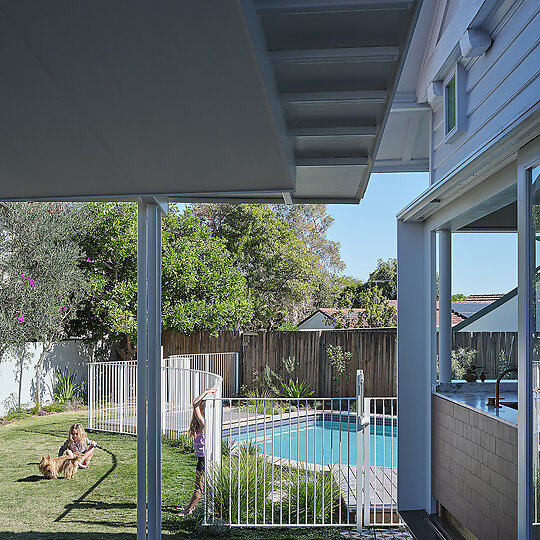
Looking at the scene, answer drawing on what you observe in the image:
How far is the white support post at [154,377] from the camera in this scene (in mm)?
2852

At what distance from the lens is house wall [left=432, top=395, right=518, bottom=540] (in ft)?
11.0

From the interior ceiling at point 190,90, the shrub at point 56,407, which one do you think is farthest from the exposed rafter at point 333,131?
the shrub at point 56,407

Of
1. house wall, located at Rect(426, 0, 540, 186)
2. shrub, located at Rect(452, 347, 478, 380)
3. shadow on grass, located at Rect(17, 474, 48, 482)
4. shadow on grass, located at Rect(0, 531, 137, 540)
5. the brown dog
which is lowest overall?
shadow on grass, located at Rect(0, 531, 137, 540)

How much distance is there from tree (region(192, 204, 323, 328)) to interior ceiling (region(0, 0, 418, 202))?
46.3 feet

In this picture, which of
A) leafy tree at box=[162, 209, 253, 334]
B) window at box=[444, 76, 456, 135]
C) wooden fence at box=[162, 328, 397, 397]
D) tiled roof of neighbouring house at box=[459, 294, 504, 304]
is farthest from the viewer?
leafy tree at box=[162, 209, 253, 334]

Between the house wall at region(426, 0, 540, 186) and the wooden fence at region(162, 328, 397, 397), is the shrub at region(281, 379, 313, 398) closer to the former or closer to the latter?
→ the wooden fence at region(162, 328, 397, 397)

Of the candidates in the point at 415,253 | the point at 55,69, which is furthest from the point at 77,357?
the point at 55,69

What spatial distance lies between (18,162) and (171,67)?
1032mm

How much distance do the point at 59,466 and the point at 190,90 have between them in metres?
6.97

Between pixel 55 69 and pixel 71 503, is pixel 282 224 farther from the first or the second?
pixel 55 69

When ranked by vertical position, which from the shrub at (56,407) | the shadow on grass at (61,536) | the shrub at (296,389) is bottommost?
the shadow on grass at (61,536)

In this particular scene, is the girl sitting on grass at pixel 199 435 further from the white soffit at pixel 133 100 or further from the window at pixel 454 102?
the white soffit at pixel 133 100

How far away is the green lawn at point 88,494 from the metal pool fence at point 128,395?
1.06ft

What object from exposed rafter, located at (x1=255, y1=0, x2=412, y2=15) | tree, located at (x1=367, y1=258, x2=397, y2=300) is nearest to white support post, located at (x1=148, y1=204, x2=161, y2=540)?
exposed rafter, located at (x1=255, y1=0, x2=412, y2=15)
